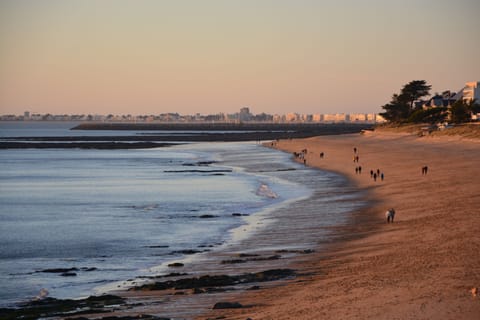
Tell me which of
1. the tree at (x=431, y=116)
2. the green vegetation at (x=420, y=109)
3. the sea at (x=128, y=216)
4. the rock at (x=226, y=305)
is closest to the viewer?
the rock at (x=226, y=305)

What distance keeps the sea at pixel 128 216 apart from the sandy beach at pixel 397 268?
177cm

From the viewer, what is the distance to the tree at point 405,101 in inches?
4291

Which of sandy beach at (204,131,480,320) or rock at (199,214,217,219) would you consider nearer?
sandy beach at (204,131,480,320)

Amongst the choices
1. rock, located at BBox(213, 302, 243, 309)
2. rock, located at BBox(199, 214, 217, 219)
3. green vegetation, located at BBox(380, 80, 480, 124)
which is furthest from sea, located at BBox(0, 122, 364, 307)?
green vegetation, located at BBox(380, 80, 480, 124)

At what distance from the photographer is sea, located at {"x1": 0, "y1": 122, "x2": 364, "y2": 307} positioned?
649 inches

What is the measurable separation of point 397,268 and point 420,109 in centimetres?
8963

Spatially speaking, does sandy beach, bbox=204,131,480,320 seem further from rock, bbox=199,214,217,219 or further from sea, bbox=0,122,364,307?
rock, bbox=199,214,217,219

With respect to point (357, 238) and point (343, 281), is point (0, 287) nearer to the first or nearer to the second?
point (343, 281)

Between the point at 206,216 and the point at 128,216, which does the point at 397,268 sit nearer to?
the point at 206,216

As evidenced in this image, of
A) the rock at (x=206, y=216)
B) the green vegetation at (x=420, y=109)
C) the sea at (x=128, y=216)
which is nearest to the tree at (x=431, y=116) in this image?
the green vegetation at (x=420, y=109)

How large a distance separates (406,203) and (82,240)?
35.3ft

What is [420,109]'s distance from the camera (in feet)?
330

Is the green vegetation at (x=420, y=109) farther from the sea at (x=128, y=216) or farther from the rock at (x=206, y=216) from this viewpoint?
the rock at (x=206, y=216)

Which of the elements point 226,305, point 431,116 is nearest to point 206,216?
point 226,305
